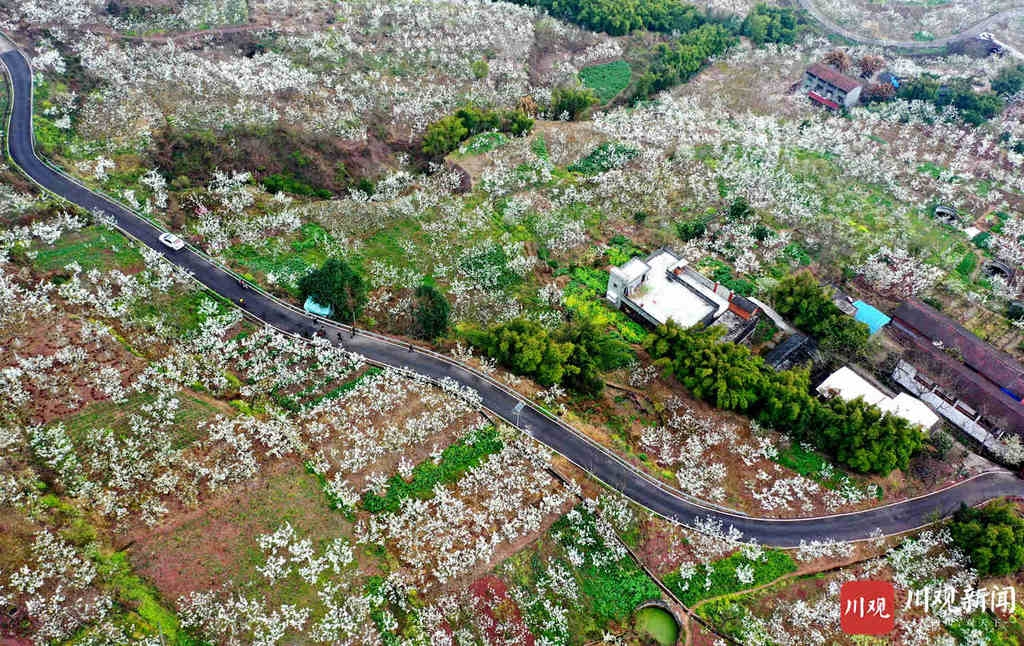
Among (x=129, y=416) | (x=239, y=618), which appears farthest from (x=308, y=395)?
(x=239, y=618)

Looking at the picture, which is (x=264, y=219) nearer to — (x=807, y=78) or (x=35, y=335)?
(x=35, y=335)

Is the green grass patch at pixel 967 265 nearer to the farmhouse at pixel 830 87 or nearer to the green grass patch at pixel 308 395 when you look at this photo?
the farmhouse at pixel 830 87

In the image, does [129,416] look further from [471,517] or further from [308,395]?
[471,517]

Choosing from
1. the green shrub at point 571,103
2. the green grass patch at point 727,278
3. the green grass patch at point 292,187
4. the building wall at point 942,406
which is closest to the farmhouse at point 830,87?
the green shrub at point 571,103

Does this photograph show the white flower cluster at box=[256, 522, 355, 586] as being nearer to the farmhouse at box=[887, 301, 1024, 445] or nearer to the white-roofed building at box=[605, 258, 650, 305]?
the white-roofed building at box=[605, 258, 650, 305]

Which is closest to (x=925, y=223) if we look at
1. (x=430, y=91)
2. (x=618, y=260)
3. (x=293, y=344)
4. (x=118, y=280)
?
(x=618, y=260)

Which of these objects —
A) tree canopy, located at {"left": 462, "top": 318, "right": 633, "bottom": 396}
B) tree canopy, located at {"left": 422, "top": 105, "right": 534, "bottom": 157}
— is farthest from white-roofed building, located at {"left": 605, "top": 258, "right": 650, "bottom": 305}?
tree canopy, located at {"left": 422, "top": 105, "right": 534, "bottom": 157}
